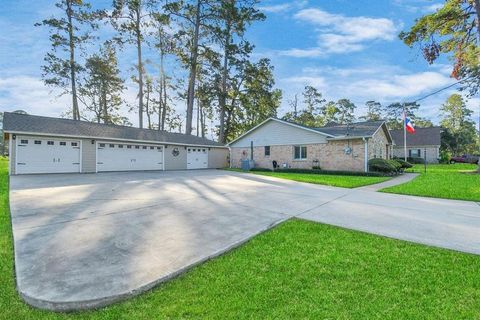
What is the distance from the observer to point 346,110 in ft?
173

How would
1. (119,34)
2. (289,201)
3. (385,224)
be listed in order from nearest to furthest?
(385,224) < (289,201) < (119,34)

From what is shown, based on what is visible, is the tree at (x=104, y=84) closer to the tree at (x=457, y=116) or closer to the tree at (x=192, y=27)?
the tree at (x=192, y=27)

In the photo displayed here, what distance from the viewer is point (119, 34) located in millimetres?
25125

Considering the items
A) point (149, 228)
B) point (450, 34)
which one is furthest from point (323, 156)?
point (149, 228)

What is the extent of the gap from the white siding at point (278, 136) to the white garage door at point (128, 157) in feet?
26.7

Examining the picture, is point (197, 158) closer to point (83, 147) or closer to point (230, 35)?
point (83, 147)

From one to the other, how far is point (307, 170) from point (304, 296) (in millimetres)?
16913

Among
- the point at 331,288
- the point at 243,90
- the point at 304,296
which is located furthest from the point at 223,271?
the point at 243,90

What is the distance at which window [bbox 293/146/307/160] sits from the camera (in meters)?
20.8

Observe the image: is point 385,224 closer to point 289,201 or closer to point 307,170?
point 289,201

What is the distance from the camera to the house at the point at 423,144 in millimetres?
34500

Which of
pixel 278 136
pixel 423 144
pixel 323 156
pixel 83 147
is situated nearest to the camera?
pixel 83 147

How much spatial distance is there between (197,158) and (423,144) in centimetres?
2995

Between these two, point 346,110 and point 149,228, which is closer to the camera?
point 149,228
